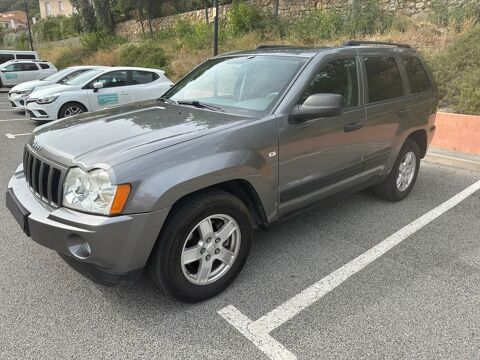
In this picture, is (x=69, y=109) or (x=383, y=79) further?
(x=69, y=109)

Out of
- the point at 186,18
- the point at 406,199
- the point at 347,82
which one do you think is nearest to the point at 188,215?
the point at 347,82

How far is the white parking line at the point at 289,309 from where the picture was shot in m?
2.45

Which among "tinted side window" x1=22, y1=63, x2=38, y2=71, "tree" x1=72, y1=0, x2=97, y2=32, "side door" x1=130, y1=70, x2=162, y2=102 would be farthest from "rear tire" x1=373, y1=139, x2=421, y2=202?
"tree" x1=72, y1=0, x2=97, y2=32

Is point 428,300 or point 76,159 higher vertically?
point 76,159

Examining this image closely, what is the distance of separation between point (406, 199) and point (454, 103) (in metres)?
3.84

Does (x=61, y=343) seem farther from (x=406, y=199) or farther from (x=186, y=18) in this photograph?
(x=186, y=18)

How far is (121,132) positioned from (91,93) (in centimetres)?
737

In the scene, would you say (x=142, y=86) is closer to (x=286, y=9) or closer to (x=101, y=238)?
(x=101, y=238)

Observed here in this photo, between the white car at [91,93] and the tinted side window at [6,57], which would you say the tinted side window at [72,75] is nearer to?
the white car at [91,93]

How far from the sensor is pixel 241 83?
140 inches

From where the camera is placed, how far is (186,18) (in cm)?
2716

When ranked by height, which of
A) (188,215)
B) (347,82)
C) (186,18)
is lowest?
(188,215)

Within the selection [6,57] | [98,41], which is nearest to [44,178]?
[6,57]

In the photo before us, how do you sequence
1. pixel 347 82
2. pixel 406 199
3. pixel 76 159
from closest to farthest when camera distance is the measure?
1. pixel 76 159
2. pixel 347 82
3. pixel 406 199
